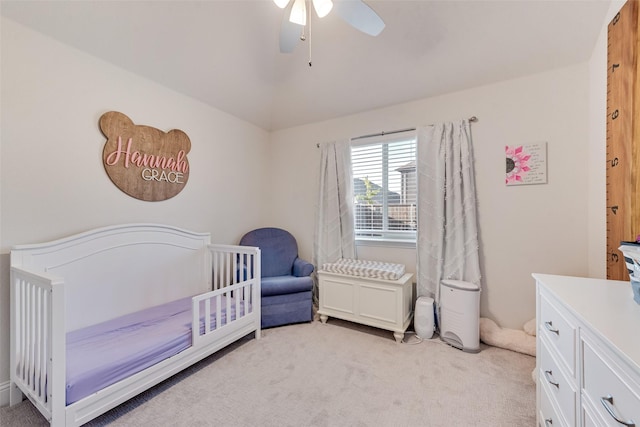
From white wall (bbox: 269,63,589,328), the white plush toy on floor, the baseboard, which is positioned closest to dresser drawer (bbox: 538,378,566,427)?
the white plush toy on floor

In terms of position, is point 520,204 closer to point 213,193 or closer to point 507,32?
point 507,32

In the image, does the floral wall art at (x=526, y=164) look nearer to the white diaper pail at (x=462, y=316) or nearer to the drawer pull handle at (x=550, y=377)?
the white diaper pail at (x=462, y=316)

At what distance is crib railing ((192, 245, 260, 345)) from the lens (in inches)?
74.5

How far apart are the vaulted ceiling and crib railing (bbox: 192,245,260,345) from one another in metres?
1.80

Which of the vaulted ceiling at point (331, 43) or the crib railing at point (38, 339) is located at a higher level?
the vaulted ceiling at point (331, 43)

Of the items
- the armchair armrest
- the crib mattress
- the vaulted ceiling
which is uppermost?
the vaulted ceiling

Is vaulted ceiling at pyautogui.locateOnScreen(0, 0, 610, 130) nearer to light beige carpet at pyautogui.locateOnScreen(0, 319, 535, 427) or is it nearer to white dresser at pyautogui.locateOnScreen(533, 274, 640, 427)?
white dresser at pyautogui.locateOnScreen(533, 274, 640, 427)

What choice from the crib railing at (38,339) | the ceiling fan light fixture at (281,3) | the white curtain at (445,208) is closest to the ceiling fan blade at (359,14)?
the ceiling fan light fixture at (281,3)

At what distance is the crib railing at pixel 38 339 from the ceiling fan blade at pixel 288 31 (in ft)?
6.12

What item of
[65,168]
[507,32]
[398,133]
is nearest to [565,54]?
[507,32]

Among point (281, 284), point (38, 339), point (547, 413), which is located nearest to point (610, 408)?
point (547, 413)

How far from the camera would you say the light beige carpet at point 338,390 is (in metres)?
1.43

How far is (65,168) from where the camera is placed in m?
1.80

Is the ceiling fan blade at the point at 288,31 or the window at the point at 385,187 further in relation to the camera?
the window at the point at 385,187
